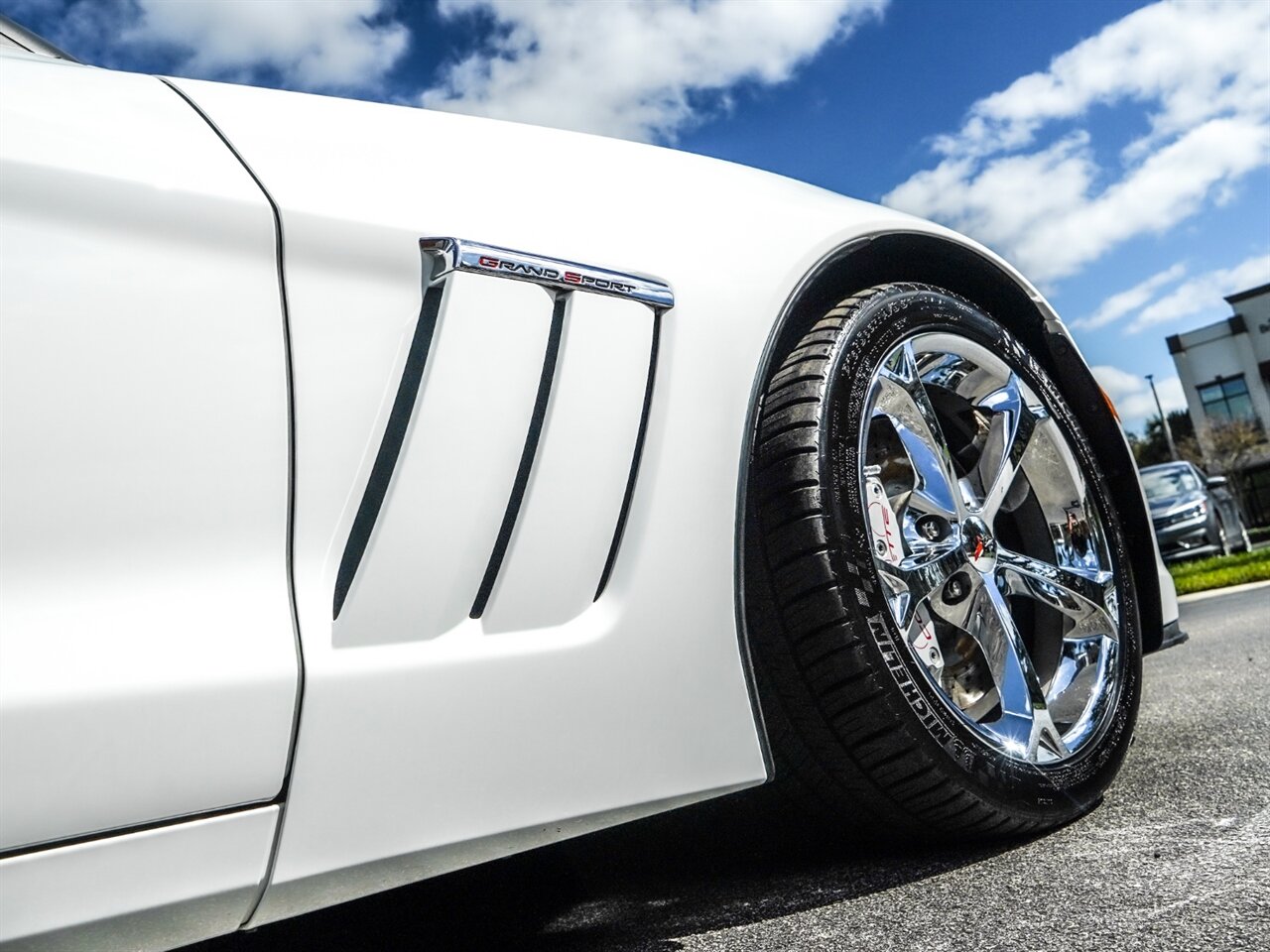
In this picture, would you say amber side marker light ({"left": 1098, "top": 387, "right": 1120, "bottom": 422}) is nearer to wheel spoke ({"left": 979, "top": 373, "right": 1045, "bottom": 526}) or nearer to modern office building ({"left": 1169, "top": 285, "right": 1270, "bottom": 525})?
wheel spoke ({"left": 979, "top": 373, "right": 1045, "bottom": 526})

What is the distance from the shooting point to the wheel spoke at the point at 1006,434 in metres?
1.71

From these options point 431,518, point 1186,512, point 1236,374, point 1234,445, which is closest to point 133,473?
point 431,518

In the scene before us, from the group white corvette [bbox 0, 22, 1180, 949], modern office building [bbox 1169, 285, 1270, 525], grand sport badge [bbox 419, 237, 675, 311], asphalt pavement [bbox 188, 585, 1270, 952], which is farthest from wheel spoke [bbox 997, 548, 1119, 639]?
modern office building [bbox 1169, 285, 1270, 525]

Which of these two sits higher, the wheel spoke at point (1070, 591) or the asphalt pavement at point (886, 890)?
the wheel spoke at point (1070, 591)

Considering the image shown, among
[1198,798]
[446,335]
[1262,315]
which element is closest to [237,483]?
[446,335]

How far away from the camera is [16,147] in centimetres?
89

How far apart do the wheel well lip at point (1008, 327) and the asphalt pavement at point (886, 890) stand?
0.19m

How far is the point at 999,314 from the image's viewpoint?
191 centimetres

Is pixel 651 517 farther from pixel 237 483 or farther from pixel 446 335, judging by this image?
pixel 237 483

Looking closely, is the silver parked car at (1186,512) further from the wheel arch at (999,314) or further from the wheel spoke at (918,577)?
the wheel spoke at (918,577)

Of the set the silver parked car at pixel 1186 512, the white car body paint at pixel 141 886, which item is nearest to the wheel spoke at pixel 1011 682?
the white car body paint at pixel 141 886

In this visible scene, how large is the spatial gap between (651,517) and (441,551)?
0.86 ft

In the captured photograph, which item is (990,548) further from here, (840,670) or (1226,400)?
(1226,400)

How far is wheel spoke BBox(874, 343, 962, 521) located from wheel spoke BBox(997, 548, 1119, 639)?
175 millimetres
